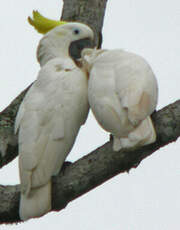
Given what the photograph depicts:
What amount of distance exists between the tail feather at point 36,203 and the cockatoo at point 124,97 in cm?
66

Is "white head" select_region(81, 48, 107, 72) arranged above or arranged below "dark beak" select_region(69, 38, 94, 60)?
above

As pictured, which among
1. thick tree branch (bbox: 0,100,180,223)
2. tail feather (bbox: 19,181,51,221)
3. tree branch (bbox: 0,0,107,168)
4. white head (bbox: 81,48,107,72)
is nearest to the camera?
thick tree branch (bbox: 0,100,180,223)

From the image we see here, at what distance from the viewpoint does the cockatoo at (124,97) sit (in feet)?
12.9

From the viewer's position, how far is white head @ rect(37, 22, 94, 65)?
525cm

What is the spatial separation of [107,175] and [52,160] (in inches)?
22.2

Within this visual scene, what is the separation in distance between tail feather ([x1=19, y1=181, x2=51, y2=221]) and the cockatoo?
661 mm

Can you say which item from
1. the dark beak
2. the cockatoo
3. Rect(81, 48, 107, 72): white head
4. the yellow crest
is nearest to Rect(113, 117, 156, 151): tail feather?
the cockatoo

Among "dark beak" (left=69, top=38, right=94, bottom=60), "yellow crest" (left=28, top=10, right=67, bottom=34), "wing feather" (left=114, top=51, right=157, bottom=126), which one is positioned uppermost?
"wing feather" (left=114, top=51, right=157, bottom=126)

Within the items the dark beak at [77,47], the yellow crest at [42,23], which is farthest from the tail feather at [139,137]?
the yellow crest at [42,23]

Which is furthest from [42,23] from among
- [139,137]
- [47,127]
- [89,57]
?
[139,137]

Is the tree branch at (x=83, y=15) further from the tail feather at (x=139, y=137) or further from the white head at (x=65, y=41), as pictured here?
the tail feather at (x=139, y=137)

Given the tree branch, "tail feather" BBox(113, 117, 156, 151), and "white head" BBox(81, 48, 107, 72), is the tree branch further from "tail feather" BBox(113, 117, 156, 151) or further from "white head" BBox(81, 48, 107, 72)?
"tail feather" BBox(113, 117, 156, 151)

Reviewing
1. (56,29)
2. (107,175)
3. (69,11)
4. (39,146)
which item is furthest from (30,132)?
(69,11)

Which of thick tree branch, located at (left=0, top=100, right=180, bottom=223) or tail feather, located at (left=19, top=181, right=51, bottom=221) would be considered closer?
thick tree branch, located at (left=0, top=100, right=180, bottom=223)
